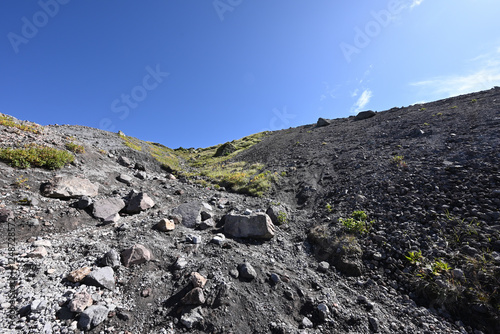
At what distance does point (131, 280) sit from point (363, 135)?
24766mm

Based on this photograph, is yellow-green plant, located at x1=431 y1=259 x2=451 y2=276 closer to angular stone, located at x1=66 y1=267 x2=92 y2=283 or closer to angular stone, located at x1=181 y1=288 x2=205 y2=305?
angular stone, located at x1=181 y1=288 x2=205 y2=305

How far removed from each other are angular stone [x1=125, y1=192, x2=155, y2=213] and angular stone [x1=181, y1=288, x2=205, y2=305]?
5.52 m

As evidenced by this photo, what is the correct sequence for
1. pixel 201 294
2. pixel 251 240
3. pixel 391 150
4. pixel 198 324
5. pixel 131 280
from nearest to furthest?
pixel 198 324
pixel 201 294
pixel 131 280
pixel 251 240
pixel 391 150

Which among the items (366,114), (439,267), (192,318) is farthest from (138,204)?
(366,114)

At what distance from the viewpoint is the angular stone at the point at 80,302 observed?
153 inches

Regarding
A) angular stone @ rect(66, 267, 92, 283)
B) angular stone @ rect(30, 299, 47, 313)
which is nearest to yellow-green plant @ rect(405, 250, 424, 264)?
angular stone @ rect(66, 267, 92, 283)

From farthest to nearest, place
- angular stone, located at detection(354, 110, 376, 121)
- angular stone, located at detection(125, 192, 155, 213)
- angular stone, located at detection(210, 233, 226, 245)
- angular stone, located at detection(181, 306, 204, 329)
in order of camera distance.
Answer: angular stone, located at detection(354, 110, 376, 121) < angular stone, located at detection(125, 192, 155, 213) < angular stone, located at detection(210, 233, 226, 245) < angular stone, located at detection(181, 306, 204, 329)

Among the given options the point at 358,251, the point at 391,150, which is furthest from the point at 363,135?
the point at 358,251

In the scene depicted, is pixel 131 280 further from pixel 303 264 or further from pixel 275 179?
pixel 275 179

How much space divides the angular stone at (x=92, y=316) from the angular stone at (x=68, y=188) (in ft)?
19.7

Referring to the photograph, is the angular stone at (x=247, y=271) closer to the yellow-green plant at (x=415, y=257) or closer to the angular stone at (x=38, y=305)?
the angular stone at (x=38, y=305)

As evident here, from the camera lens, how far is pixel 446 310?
488cm

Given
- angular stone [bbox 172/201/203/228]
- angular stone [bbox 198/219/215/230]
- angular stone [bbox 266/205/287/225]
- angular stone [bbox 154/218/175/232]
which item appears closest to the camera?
angular stone [bbox 154/218/175/232]

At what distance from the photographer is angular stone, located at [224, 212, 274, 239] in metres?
7.89
